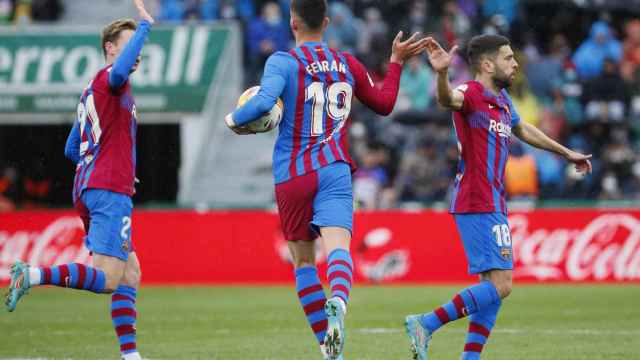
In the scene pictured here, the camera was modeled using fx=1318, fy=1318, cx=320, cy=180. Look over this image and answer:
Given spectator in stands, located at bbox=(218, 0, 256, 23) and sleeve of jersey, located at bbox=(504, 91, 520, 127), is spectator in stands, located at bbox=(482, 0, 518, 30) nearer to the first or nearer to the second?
spectator in stands, located at bbox=(218, 0, 256, 23)

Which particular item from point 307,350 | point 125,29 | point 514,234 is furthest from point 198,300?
point 125,29

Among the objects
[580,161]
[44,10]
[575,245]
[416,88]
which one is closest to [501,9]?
[416,88]

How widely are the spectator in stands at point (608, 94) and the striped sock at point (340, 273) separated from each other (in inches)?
608

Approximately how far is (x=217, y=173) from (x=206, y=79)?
1779mm

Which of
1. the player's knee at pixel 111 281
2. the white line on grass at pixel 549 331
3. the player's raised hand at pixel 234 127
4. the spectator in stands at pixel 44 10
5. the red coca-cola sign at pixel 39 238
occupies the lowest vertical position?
the red coca-cola sign at pixel 39 238

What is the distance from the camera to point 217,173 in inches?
966

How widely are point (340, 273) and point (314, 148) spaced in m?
0.85

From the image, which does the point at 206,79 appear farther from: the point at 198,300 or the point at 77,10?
the point at 198,300

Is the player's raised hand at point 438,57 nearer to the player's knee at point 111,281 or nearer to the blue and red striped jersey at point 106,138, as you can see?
the blue and red striped jersey at point 106,138

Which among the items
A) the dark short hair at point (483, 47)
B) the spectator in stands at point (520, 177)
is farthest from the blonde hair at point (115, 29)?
the spectator in stands at point (520, 177)

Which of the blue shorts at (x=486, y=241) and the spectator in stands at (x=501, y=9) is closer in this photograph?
the blue shorts at (x=486, y=241)

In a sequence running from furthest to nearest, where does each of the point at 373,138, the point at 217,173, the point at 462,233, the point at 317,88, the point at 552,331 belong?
the point at 217,173 < the point at 373,138 < the point at 552,331 < the point at 462,233 < the point at 317,88

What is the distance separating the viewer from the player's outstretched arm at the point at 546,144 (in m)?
9.77

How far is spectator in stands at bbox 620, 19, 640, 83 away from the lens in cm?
2369
